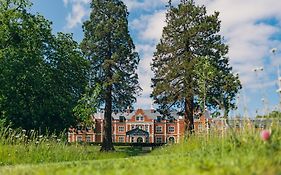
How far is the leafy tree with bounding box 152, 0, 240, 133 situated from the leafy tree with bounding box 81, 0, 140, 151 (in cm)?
319

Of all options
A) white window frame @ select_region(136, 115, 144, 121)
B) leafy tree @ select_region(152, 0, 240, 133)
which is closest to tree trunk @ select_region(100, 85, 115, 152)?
leafy tree @ select_region(152, 0, 240, 133)

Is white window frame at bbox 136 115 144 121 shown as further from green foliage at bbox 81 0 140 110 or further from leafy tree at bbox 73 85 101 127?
leafy tree at bbox 73 85 101 127

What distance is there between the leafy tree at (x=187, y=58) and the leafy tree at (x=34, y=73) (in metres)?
Result: 7.46

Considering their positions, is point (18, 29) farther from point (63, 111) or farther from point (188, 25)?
point (188, 25)

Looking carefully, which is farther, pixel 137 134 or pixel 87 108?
pixel 137 134

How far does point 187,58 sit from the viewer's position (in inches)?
1379

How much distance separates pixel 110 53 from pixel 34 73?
1285 centimetres

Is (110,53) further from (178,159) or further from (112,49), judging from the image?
(178,159)

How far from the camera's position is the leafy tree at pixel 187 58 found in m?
33.9

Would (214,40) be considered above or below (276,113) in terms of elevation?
above

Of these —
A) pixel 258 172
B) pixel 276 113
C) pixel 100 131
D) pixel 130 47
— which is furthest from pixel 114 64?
pixel 100 131

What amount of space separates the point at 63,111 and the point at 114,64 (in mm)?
10699

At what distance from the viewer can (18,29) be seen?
28422 mm

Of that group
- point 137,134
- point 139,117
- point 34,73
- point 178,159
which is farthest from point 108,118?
point 139,117
